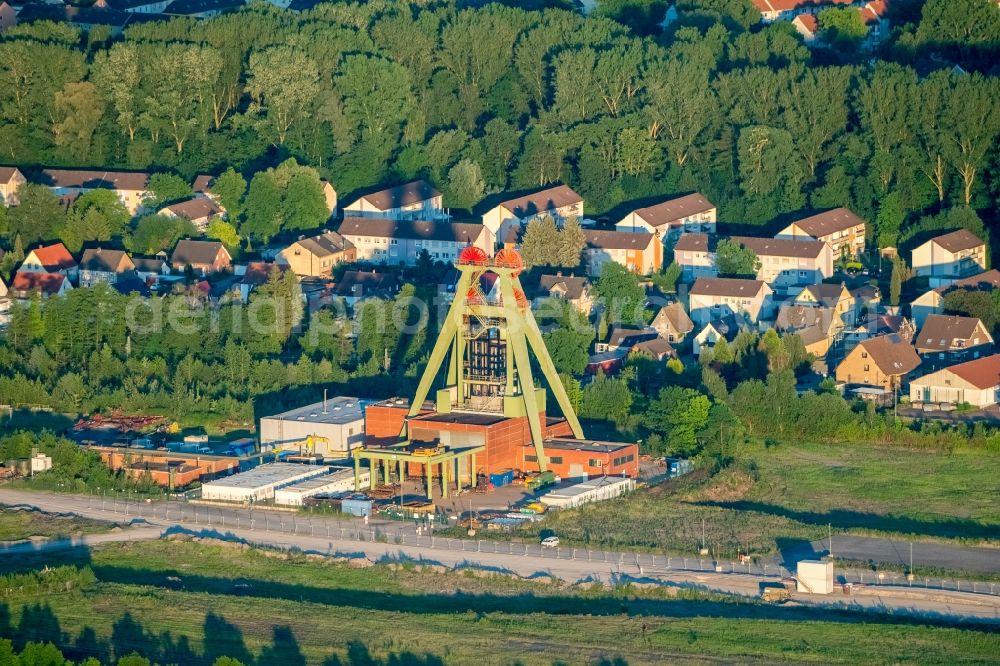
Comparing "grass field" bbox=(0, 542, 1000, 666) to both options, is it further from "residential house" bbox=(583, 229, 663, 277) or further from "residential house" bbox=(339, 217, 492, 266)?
"residential house" bbox=(339, 217, 492, 266)

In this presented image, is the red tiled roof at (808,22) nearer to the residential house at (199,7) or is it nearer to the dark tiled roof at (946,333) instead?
the residential house at (199,7)

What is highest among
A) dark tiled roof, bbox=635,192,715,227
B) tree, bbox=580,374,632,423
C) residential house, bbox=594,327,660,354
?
dark tiled roof, bbox=635,192,715,227

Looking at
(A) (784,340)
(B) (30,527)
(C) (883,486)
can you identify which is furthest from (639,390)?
(B) (30,527)

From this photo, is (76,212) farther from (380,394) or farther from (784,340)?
(784,340)

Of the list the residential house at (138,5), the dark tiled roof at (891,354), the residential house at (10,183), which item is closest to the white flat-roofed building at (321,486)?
the dark tiled roof at (891,354)

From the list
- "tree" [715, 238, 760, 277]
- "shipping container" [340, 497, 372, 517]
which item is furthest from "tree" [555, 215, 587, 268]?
"shipping container" [340, 497, 372, 517]

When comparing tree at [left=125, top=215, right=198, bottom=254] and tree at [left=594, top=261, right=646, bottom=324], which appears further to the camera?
tree at [left=125, top=215, right=198, bottom=254]

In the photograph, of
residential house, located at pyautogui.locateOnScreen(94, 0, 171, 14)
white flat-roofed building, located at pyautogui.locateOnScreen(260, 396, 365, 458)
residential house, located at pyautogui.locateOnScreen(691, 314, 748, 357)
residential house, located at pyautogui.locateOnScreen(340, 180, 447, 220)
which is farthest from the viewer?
residential house, located at pyautogui.locateOnScreen(94, 0, 171, 14)
